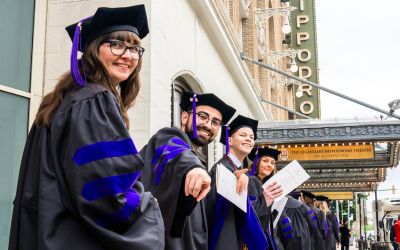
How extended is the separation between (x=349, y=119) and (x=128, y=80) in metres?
11.5

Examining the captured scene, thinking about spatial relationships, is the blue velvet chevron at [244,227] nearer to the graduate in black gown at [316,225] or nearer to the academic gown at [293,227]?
the academic gown at [293,227]

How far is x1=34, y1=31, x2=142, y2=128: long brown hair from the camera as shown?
241 centimetres

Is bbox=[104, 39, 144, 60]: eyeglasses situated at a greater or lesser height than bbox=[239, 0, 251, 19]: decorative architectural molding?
lesser

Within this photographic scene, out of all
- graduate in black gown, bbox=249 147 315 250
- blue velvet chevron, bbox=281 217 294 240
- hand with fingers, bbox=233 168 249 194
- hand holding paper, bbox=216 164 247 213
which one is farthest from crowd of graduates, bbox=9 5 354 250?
blue velvet chevron, bbox=281 217 294 240

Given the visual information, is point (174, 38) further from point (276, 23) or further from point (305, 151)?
point (276, 23)

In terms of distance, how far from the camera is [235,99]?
1497 centimetres

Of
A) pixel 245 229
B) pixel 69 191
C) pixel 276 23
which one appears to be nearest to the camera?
pixel 69 191

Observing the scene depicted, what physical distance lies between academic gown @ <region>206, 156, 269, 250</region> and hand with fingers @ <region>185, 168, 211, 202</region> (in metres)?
1.38

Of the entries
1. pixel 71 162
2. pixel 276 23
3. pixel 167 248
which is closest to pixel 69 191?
pixel 71 162

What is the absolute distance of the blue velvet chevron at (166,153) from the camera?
3.34m

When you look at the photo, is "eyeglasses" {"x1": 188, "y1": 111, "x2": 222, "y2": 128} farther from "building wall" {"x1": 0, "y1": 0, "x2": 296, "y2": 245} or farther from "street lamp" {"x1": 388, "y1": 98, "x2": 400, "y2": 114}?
"street lamp" {"x1": 388, "y1": 98, "x2": 400, "y2": 114}

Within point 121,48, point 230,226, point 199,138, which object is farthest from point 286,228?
point 121,48

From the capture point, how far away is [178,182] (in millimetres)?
3205

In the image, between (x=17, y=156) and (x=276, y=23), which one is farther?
(x=276, y=23)
